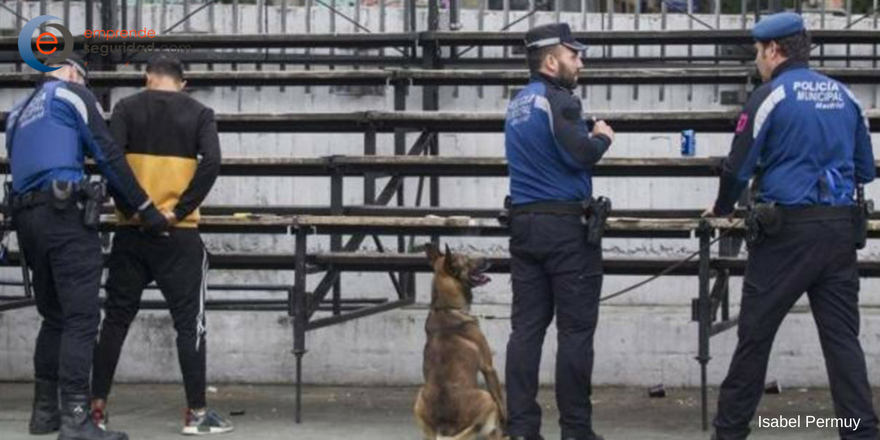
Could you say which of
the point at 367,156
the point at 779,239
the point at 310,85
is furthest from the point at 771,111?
the point at 310,85

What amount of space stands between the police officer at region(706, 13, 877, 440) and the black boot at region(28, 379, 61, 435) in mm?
3444

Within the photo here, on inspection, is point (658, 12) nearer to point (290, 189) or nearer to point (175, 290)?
point (290, 189)

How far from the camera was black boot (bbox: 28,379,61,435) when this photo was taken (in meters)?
8.82

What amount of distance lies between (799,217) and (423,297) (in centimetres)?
391

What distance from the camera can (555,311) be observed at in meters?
8.19

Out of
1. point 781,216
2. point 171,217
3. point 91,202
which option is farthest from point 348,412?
point 781,216

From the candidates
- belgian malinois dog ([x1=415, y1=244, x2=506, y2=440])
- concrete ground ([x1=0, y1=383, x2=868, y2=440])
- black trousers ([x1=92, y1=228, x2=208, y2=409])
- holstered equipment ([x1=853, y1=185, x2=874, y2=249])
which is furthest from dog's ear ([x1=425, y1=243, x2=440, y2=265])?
holstered equipment ([x1=853, y1=185, x2=874, y2=249])

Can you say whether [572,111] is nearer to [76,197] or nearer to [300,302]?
[300,302]

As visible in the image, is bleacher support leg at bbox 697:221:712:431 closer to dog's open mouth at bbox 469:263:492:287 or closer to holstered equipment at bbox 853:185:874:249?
holstered equipment at bbox 853:185:874:249

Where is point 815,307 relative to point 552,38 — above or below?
below

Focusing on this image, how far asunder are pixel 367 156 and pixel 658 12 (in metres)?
3.06

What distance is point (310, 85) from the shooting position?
36.2 ft

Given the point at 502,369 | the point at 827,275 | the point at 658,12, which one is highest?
the point at 658,12

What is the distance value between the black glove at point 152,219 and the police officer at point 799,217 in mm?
2756
